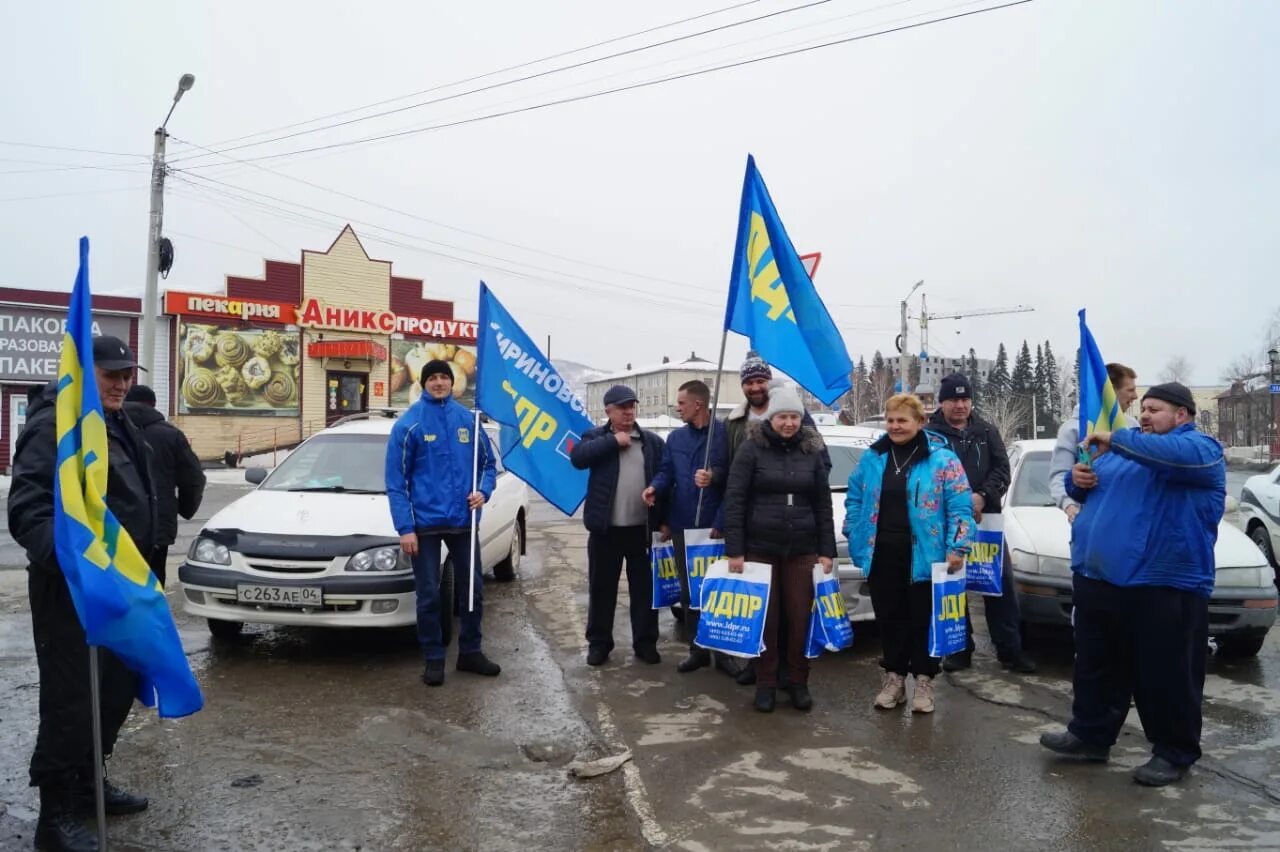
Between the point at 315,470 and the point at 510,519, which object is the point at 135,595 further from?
the point at 510,519

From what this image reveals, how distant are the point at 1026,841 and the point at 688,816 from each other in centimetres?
137

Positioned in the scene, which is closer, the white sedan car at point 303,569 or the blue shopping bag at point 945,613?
the blue shopping bag at point 945,613

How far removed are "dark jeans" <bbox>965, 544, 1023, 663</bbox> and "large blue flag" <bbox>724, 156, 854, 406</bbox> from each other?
6.11 ft

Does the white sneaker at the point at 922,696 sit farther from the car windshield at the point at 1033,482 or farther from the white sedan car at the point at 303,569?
the white sedan car at the point at 303,569

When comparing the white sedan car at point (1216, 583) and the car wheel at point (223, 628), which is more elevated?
the white sedan car at point (1216, 583)

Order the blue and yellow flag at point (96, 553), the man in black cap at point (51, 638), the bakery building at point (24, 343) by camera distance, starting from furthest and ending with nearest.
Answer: the bakery building at point (24, 343) < the man in black cap at point (51, 638) < the blue and yellow flag at point (96, 553)

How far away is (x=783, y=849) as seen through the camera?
3.54 meters

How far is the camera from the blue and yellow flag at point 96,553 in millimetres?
3158

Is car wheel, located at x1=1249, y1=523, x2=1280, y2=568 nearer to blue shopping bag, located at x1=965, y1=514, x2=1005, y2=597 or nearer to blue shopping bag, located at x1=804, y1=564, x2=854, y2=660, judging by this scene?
blue shopping bag, located at x1=965, y1=514, x2=1005, y2=597

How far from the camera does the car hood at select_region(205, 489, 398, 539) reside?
626 cm

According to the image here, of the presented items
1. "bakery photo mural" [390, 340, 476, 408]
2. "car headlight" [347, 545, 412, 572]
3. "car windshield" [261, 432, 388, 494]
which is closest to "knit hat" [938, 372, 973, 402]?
"car headlight" [347, 545, 412, 572]

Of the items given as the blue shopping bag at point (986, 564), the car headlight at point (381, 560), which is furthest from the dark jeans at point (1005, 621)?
the car headlight at point (381, 560)

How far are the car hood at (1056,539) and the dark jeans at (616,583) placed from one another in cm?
268

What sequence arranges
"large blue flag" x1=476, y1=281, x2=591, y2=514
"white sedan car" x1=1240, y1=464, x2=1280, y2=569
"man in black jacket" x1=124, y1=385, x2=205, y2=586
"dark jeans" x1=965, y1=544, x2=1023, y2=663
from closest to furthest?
"dark jeans" x1=965, y1=544, x2=1023, y2=663
"man in black jacket" x1=124, y1=385, x2=205, y2=586
"large blue flag" x1=476, y1=281, x2=591, y2=514
"white sedan car" x1=1240, y1=464, x2=1280, y2=569
